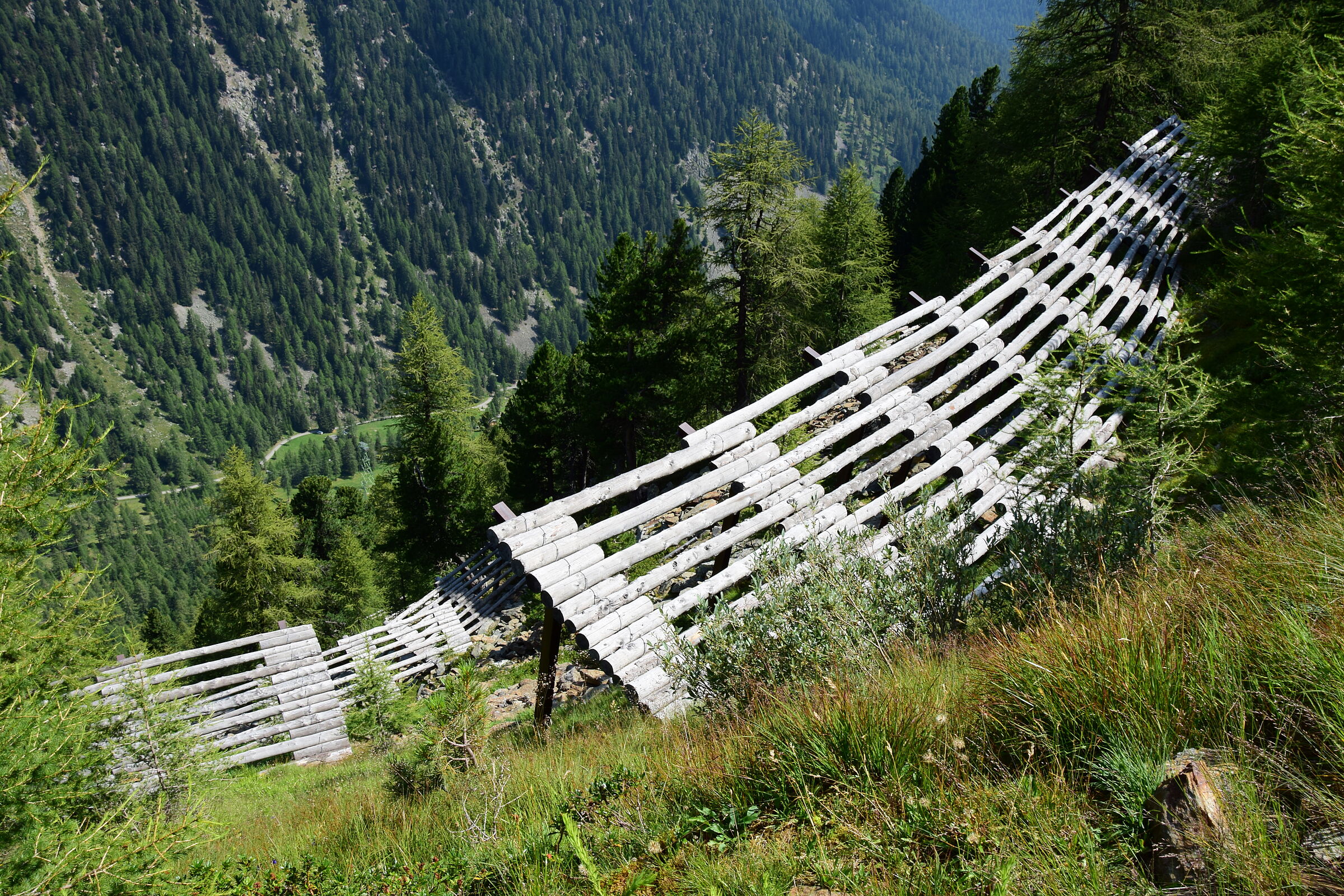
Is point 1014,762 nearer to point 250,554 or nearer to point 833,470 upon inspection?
point 833,470

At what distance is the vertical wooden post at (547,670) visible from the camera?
5.95 meters

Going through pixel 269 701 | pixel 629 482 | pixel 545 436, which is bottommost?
pixel 545 436

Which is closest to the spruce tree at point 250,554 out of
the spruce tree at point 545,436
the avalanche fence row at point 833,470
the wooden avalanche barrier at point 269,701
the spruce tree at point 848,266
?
the spruce tree at point 545,436

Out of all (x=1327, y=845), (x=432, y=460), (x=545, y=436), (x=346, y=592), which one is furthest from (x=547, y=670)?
(x=346, y=592)

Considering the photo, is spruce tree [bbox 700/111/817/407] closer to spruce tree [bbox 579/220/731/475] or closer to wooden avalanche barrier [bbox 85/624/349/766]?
spruce tree [bbox 579/220/731/475]

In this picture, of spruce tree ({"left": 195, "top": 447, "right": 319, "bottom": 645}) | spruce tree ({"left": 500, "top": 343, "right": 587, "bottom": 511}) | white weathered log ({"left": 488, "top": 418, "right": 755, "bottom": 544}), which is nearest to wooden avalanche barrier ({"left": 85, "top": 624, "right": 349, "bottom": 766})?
white weathered log ({"left": 488, "top": 418, "right": 755, "bottom": 544})

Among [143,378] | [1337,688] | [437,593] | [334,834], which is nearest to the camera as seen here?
[1337,688]

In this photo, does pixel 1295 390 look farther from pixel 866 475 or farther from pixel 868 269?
pixel 868 269

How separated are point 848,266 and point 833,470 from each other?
1880cm

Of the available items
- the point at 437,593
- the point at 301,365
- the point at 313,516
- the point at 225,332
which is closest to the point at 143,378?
the point at 225,332

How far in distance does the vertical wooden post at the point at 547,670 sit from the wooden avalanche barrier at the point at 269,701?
8.69 metres

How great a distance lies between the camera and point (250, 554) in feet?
89.8

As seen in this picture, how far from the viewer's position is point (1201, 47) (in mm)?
16172

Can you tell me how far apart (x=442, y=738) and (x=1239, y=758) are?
505 centimetres
